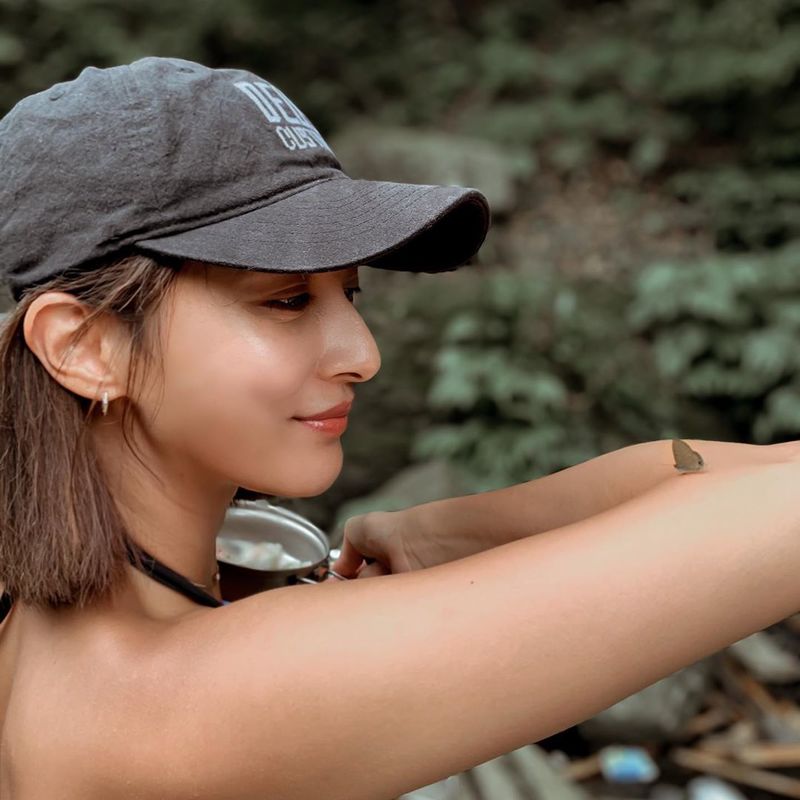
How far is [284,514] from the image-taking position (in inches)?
74.1

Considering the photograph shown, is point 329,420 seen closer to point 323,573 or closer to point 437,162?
point 323,573

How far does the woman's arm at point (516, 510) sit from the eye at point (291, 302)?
51 cm

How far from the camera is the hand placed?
5.65 feet

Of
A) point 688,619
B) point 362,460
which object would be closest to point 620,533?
point 688,619

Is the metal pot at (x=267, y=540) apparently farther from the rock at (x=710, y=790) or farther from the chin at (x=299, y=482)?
the rock at (x=710, y=790)

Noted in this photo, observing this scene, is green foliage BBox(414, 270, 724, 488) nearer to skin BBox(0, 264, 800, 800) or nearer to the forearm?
the forearm

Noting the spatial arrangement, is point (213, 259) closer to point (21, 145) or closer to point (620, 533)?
point (21, 145)

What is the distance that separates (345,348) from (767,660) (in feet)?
12.2

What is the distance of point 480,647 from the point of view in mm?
1034

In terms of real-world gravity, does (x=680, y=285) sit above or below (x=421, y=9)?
below

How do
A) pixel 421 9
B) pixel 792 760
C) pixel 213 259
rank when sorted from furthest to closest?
1. pixel 421 9
2. pixel 792 760
3. pixel 213 259

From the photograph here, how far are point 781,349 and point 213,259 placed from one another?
5538mm

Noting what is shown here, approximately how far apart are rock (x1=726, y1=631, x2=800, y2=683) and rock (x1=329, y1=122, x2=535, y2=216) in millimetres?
4089

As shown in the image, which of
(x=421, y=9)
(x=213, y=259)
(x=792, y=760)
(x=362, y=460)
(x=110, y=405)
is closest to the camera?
(x=213, y=259)
